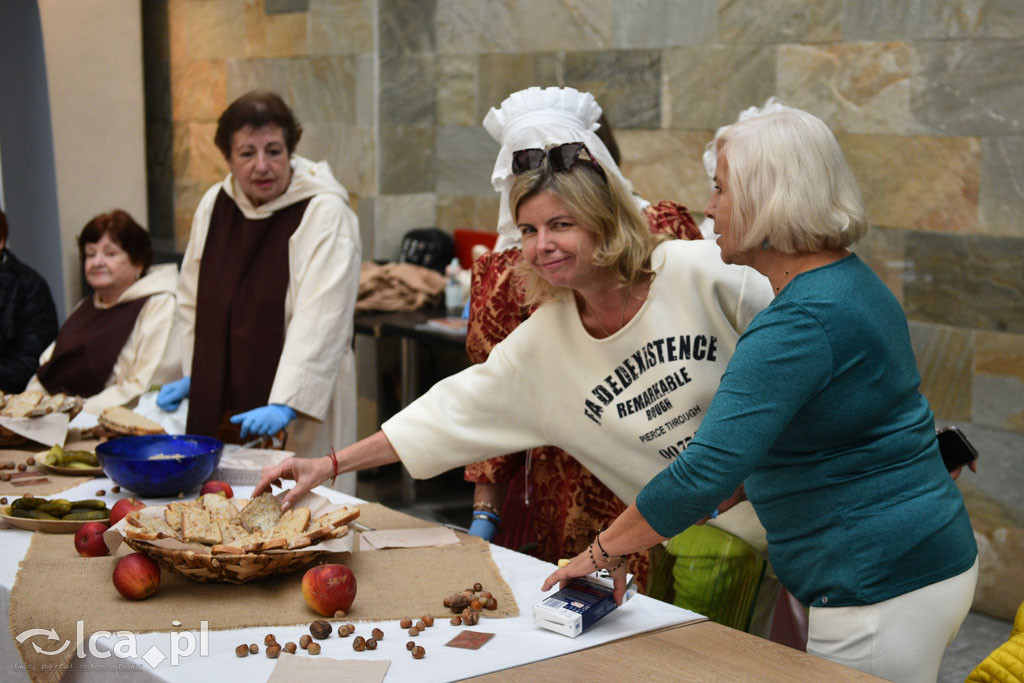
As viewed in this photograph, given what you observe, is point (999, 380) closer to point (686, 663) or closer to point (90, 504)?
point (686, 663)

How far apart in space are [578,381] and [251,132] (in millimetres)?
1648

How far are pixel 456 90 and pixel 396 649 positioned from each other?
4.95 meters

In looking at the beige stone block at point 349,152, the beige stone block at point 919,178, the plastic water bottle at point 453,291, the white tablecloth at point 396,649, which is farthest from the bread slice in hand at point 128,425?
the beige stone block at point 349,152

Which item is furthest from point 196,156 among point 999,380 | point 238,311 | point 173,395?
point 999,380

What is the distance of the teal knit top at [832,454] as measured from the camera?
178cm

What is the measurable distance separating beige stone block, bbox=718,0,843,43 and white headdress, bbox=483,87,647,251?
2.30 meters

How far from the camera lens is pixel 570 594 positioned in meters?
1.99

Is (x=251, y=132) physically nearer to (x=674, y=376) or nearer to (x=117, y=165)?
(x=674, y=376)

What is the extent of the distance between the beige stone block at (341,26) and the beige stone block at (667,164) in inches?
66.0

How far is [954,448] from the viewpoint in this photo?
221 cm

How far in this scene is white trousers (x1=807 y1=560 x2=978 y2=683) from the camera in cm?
193

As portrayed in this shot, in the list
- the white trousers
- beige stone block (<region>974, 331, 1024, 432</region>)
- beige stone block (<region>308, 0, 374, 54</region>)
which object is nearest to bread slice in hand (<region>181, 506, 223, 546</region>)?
the white trousers

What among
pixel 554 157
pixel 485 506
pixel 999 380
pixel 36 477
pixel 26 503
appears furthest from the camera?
pixel 999 380

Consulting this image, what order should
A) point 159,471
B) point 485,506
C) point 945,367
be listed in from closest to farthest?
1. point 159,471
2. point 485,506
3. point 945,367
